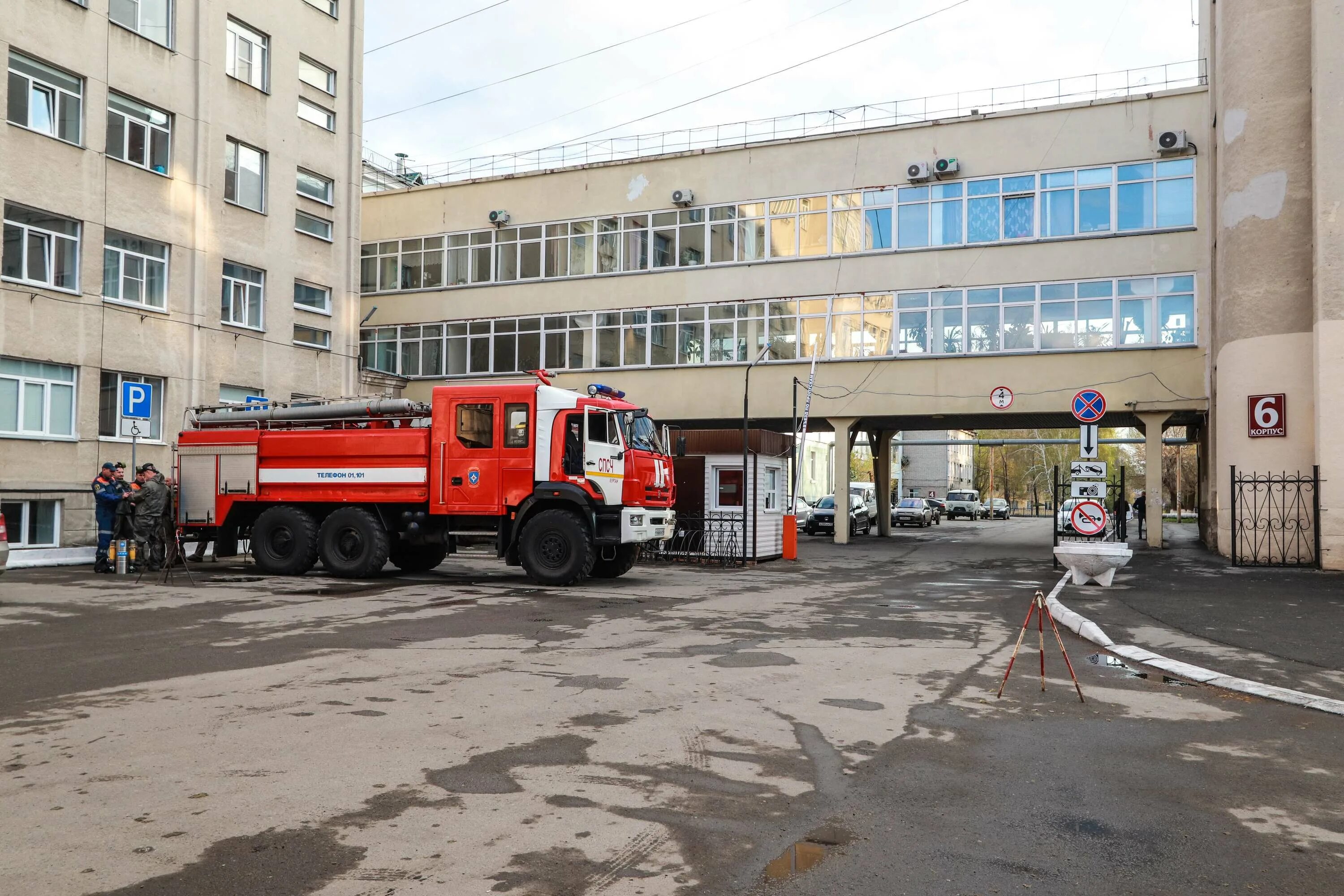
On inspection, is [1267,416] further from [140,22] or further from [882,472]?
[140,22]

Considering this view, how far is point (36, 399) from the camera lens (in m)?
22.9

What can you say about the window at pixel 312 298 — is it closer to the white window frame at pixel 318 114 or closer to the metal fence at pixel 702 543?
the white window frame at pixel 318 114

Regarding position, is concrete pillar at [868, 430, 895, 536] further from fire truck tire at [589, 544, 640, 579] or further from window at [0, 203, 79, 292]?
window at [0, 203, 79, 292]

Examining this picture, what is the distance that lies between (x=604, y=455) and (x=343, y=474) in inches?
198

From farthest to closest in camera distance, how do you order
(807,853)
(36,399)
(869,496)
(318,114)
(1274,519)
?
(869,496) < (318,114) < (36,399) < (1274,519) < (807,853)

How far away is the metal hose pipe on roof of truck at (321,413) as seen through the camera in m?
19.2

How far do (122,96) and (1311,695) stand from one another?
86.7 feet

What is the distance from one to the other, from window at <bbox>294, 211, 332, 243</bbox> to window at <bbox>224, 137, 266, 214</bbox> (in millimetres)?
1326

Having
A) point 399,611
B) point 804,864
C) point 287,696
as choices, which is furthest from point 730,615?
point 804,864

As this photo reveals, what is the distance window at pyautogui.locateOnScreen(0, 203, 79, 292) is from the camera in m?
22.4

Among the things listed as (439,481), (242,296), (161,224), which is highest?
(161,224)

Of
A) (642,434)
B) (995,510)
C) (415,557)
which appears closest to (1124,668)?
(642,434)

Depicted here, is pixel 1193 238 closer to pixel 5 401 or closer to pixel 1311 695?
pixel 1311 695

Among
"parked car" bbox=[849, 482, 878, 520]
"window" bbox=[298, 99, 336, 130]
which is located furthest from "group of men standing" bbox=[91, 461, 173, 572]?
"parked car" bbox=[849, 482, 878, 520]
